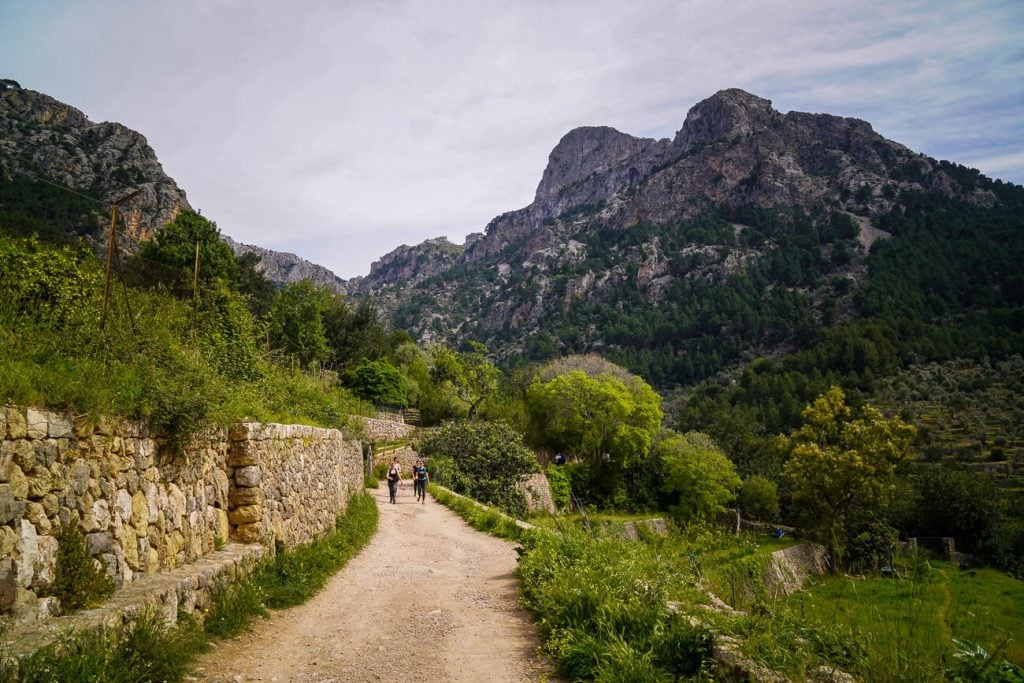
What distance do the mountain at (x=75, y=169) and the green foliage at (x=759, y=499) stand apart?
175 feet

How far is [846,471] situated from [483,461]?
1996 cm

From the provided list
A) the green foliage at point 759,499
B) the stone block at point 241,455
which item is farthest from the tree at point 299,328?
the green foliage at point 759,499

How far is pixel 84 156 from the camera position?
75.8 metres

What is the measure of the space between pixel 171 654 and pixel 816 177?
8490 inches

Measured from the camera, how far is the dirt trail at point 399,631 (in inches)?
220

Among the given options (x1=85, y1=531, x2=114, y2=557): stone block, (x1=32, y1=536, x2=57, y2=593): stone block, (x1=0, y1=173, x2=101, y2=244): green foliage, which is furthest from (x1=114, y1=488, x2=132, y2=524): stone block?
(x1=0, y1=173, x2=101, y2=244): green foliage

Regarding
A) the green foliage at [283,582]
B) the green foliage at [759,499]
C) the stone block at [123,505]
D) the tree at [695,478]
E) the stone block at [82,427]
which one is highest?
the stone block at [82,427]

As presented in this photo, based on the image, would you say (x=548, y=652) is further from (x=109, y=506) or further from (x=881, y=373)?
(x=881, y=373)

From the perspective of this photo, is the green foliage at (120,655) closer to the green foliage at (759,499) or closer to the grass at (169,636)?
the grass at (169,636)

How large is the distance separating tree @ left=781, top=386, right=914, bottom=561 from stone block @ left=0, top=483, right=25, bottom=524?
33.5 m

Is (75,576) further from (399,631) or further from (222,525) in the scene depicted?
(399,631)

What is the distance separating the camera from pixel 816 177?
18450 cm

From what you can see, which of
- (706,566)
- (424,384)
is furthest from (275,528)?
(424,384)

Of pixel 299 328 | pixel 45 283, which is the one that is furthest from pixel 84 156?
pixel 45 283
